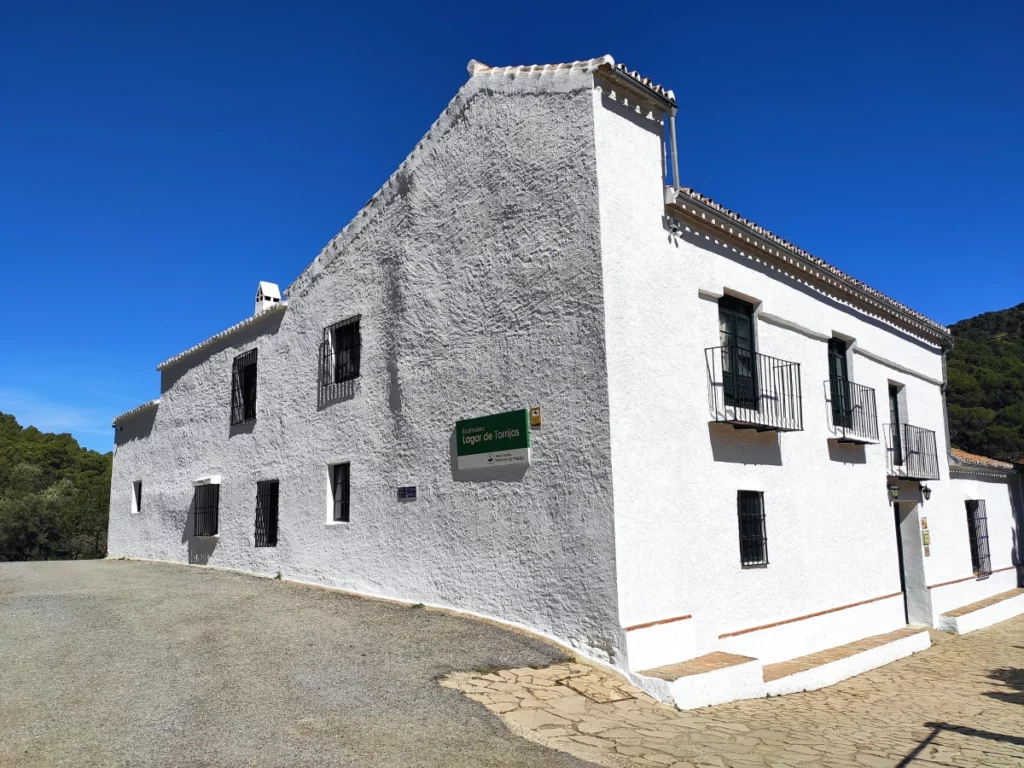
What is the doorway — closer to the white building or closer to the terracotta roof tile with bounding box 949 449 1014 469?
the white building

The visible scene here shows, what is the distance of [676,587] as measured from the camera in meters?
8.82

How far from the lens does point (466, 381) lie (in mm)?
10102

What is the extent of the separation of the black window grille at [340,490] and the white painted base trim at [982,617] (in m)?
11.0

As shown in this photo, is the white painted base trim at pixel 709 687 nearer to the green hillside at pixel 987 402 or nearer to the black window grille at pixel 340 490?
the black window grille at pixel 340 490

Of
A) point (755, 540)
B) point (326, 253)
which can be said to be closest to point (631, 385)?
point (755, 540)

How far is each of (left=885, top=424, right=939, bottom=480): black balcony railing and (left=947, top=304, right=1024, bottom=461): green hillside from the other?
15.3 meters

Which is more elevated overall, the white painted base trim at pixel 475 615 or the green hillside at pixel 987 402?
the green hillside at pixel 987 402

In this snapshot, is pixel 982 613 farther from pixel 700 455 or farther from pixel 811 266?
pixel 700 455

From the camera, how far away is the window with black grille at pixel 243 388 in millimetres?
15070

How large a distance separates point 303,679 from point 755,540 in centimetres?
617

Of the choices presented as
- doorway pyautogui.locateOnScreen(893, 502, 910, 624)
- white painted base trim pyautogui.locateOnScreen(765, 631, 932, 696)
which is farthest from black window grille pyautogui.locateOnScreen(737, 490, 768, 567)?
doorway pyautogui.locateOnScreen(893, 502, 910, 624)

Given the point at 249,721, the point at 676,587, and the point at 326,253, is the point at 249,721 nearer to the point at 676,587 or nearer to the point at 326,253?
the point at 676,587

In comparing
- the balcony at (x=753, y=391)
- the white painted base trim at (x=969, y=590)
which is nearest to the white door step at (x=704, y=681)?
the balcony at (x=753, y=391)

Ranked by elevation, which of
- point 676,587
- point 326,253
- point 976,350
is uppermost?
point 976,350
